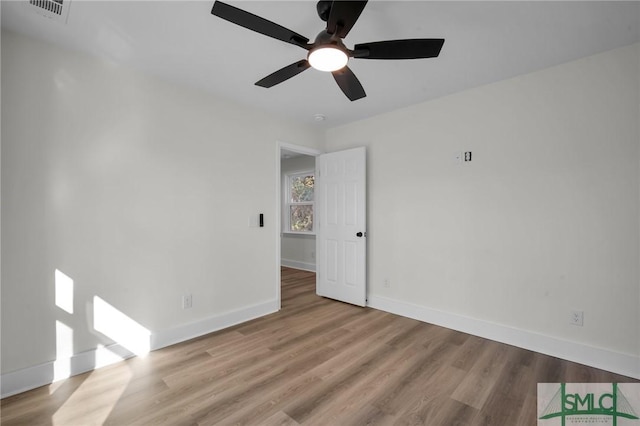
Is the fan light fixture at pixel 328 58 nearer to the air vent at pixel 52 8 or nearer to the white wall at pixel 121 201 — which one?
the air vent at pixel 52 8

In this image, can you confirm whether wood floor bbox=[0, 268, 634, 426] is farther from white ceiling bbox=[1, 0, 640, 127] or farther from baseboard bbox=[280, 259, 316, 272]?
baseboard bbox=[280, 259, 316, 272]

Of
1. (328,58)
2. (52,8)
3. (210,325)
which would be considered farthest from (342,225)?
(52,8)

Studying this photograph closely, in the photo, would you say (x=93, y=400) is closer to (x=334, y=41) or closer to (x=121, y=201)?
(x=121, y=201)

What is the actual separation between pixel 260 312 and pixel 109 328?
1.53 meters

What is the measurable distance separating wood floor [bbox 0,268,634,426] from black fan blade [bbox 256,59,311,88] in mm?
2251

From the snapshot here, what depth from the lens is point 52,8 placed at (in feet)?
5.98

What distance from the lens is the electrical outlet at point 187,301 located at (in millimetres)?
2887

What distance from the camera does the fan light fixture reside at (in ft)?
5.61

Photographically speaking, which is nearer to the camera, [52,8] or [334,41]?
[334,41]

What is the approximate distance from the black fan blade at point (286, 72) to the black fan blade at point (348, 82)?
0.75 feet

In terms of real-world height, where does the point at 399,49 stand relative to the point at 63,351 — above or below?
above

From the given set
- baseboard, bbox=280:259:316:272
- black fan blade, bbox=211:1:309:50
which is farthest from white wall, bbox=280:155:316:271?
black fan blade, bbox=211:1:309:50

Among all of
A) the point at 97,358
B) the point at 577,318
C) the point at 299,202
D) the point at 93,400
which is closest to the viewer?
the point at 93,400

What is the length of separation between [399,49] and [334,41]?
41 centimetres
